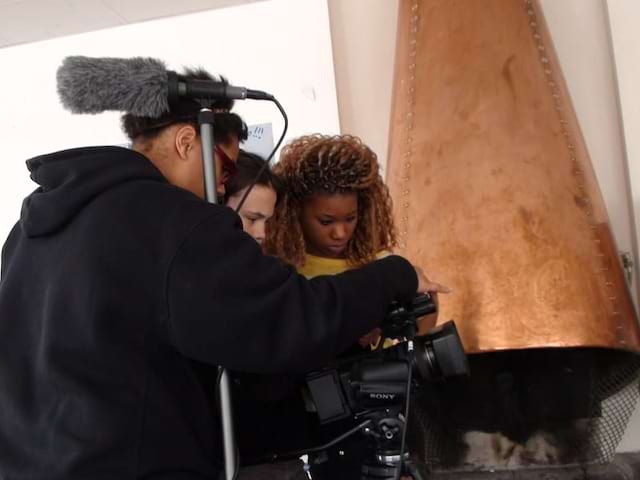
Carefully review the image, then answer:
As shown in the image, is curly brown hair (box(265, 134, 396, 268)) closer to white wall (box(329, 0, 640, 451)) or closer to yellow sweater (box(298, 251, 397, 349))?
yellow sweater (box(298, 251, 397, 349))

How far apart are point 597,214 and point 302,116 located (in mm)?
751

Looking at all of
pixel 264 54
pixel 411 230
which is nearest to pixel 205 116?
pixel 411 230

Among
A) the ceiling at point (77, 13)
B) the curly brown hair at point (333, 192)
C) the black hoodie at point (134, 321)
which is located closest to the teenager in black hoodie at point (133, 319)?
the black hoodie at point (134, 321)

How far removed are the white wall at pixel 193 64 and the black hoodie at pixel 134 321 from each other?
1045 millimetres

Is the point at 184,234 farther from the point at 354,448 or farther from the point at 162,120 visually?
the point at 354,448

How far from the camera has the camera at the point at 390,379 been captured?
0.79 metres

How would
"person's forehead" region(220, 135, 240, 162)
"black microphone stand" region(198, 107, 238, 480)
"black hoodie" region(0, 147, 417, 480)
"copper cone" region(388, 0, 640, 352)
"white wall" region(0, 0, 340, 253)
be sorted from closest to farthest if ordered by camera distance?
"black hoodie" region(0, 147, 417, 480) < "black microphone stand" region(198, 107, 238, 480) < "person's forehead" region(220, 135, 240, 162) < "copper cone" region(388, 0, 640, 352) < "white wall" region(0, 0, 340, 253)

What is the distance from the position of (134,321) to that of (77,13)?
1430 mm

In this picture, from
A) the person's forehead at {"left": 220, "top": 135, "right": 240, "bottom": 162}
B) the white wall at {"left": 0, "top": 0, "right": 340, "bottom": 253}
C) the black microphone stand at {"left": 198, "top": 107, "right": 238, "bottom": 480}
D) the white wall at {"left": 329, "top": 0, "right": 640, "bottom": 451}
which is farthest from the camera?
the white wall at {"left": 0, "top": 0, "right": 340, "bottom": 253}

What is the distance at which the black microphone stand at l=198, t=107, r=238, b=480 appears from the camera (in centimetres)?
77

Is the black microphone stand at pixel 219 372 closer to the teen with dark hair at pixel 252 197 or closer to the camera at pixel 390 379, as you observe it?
the camera at pixel 390 379

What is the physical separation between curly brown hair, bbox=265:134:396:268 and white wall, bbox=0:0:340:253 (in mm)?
440

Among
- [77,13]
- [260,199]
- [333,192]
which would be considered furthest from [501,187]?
[77,13]

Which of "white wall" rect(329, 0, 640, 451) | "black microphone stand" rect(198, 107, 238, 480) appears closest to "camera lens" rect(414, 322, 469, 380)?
"black microphone stand" rect(198, 107, 238, 480)
